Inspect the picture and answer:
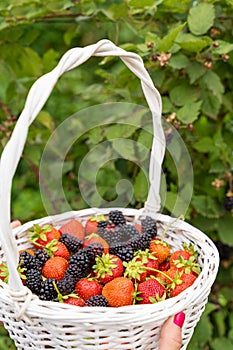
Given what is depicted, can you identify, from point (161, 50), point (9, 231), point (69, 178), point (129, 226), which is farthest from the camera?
point (69, 178)

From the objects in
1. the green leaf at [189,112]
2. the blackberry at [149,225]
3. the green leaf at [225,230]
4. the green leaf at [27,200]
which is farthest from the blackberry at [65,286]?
the green leaf at [27,200]

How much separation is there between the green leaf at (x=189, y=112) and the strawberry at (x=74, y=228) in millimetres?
374

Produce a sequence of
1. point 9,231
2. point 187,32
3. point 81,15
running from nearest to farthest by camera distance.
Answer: point 9,231 < point 187,32 < point 81,15

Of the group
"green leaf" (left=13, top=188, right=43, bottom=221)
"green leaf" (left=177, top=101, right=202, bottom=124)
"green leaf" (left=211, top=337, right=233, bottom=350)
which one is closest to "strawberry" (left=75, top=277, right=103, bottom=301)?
"green leaf" (left=177, top=101, right=202, bottom=124)

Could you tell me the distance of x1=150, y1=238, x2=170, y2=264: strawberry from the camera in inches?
43.9

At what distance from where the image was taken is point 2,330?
1.77 m

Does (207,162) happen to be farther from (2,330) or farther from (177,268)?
(2,330)

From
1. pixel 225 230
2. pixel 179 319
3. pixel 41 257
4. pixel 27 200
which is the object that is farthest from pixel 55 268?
pixel 27 200

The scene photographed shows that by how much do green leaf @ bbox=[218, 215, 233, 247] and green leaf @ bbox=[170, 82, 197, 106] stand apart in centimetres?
35

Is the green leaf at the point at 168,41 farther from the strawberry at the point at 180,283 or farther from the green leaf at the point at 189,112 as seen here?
the strawberry at the point at 180,283

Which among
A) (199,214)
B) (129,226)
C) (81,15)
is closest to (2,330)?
(199,214)

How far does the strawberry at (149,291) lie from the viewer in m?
0.98

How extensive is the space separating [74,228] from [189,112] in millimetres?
423

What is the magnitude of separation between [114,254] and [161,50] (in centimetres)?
50
